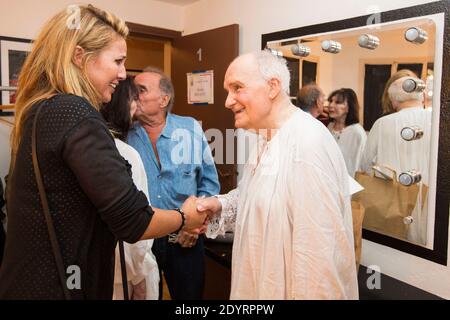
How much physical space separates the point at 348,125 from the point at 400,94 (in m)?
0.31

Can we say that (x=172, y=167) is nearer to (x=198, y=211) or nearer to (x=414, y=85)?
(x=198, y=211)

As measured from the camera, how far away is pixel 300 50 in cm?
221

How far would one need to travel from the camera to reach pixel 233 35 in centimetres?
266

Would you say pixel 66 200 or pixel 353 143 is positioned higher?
pixel 353 143

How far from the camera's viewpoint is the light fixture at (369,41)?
182 centimetres

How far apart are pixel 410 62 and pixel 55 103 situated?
4.84 ft

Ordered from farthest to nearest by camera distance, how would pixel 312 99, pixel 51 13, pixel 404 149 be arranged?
pixel 51 13 < pixel 312 99 < pixel 404 149

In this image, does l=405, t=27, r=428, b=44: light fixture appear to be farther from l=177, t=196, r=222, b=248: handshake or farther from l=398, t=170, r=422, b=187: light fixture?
l=177, t=196, r=222, b=248: handshake

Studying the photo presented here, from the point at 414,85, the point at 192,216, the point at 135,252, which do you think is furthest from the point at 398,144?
the point at 135,252

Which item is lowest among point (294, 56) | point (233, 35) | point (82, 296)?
point (82, 296)

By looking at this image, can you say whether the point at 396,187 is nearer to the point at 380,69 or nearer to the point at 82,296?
the point at 380,69

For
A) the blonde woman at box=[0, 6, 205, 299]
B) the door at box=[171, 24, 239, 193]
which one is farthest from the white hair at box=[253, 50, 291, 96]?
the door at box=[171, 24, 239, 193]

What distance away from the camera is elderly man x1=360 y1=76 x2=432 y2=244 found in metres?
1.64

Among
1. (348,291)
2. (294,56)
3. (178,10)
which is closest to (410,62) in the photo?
(294,56)
